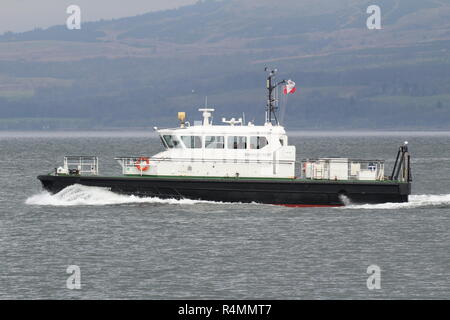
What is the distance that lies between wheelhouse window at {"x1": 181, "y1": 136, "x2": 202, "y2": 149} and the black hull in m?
1.75

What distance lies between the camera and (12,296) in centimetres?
2906

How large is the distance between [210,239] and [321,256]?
487 cm

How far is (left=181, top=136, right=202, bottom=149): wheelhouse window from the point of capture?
45281 millimetres

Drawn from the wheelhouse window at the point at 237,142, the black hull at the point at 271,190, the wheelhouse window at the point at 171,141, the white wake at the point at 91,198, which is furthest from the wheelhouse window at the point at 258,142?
the white wake at the point at 91,198

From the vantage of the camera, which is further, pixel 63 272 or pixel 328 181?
pixel 328 181

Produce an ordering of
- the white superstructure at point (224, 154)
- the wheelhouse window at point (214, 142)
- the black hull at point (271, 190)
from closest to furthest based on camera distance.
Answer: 1. the black hull at point (271, 190)
2. the white superstructure at point (224, 154)
3. the wheelhouse window at point (214, 142)

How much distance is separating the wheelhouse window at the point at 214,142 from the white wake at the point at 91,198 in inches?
103

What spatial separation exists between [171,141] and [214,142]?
1.96 metres

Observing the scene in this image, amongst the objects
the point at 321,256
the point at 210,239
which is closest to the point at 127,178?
the point at 210,239

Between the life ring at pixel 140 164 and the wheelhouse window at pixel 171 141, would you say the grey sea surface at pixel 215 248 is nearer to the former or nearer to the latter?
the life ring at pixel 140 164

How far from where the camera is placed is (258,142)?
148 ft

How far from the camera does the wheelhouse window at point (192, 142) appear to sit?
4528 centimetres
